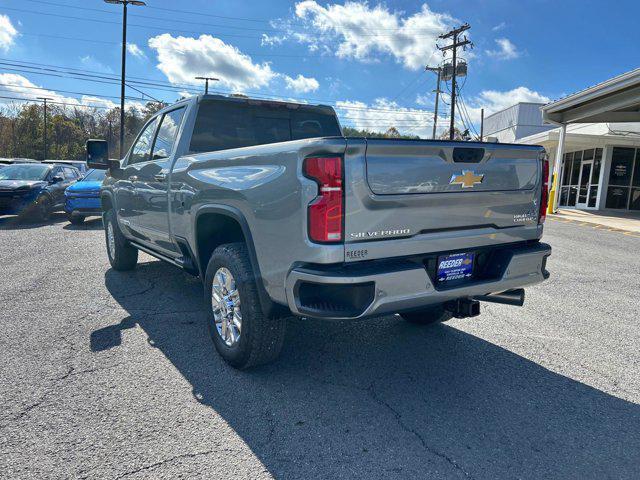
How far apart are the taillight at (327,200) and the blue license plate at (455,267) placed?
0.81 meters

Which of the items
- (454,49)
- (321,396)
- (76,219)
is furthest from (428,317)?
(454,49)

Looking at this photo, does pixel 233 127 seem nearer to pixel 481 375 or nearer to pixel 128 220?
pixel 128 220

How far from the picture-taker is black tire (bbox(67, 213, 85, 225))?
1127 cm

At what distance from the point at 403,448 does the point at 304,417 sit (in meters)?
0.61

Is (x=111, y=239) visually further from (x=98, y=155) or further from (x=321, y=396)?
(x=321, y=396)

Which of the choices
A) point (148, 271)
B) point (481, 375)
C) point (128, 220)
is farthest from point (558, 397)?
point (148, 271)

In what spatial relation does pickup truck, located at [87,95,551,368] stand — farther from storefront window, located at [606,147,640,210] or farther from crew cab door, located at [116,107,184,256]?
storefront window, located at [606,147,640,210]

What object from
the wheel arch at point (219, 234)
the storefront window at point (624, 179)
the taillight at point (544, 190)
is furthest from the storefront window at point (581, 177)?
the wheel arch at point (219, 234)

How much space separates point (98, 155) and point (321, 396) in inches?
162

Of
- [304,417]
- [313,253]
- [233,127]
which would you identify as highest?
[233,127]

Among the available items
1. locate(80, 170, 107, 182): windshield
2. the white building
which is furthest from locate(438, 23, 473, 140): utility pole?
locate(80, 170, 107, 182): windshield

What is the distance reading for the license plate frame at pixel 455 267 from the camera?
2.90 meters

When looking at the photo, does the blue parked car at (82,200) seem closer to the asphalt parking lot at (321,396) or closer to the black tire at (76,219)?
the black tire at (76,219)

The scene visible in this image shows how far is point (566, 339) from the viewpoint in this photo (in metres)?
4.11
